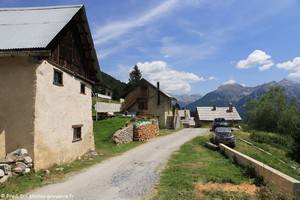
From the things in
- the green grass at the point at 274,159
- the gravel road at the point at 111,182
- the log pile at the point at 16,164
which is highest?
the log pile at the point at 16,164

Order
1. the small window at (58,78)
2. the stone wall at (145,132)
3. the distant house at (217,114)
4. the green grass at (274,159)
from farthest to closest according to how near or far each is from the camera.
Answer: the distant house at (217,114) < the stone wall at (145,132) < the green grass at (274,159) < the small window at (58,78)

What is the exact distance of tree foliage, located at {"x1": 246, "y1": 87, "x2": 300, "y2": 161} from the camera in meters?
78.9

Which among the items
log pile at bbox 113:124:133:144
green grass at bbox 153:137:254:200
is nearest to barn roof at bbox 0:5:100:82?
green grass at bbox 153:137:254:200

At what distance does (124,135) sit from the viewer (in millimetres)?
33562

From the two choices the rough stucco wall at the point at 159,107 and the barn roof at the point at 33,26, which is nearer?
the barn roof at the point at 33,26

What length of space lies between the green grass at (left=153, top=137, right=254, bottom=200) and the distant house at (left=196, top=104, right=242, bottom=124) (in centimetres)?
5749

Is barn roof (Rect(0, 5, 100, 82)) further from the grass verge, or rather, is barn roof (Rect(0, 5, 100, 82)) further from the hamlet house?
the grass verge

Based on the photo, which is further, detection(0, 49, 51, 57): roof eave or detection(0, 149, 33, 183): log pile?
detection(0, 49, 51, 57): roof eave

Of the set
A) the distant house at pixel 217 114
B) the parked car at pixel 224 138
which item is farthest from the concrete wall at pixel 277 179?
the distant house at pixel 217 114

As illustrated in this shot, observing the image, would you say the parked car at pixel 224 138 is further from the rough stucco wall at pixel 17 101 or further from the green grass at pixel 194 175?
the rough stucco wall at pixel 17 101

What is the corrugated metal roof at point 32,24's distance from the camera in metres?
17.5

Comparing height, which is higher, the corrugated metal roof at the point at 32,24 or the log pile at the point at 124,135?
the corrugated metal roof at the point at 32,24

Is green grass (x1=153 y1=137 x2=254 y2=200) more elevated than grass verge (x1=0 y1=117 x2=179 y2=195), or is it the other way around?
grass verge (x1=0 y1=117 x2=179 y2=195)

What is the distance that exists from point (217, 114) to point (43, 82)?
226 feet
